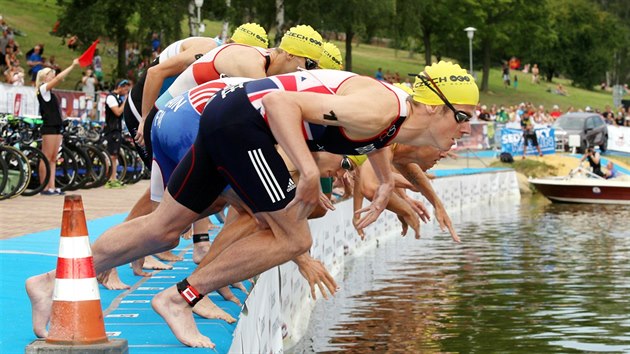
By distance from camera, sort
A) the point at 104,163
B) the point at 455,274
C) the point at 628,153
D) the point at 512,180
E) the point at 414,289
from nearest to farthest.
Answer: the point at 414,289
the point at 455,274
the point at 104,163
the point at 512,180
the point at 628,153

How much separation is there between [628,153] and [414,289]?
38760 millimetres

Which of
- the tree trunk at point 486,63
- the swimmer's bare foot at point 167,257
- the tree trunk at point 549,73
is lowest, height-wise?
the tree trunk at point 549,73

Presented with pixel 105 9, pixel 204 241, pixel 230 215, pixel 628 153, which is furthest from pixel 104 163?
pixel 628 153

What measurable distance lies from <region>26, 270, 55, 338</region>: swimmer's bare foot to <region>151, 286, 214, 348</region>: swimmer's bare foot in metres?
0.59

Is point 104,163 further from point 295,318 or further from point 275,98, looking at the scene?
point 275,98

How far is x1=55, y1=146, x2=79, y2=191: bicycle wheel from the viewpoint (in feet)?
69.5

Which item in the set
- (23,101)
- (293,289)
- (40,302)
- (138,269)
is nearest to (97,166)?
(23,101)

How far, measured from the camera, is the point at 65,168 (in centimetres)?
2130

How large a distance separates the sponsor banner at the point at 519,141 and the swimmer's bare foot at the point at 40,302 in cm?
3833

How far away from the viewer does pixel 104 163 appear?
22.9 m

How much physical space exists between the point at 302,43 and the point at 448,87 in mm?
1903

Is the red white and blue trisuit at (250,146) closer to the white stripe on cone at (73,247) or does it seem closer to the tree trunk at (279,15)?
the white stripe on cone at (73,247)

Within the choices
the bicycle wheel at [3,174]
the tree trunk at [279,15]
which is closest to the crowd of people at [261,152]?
the bicycle wheel at [3,174]

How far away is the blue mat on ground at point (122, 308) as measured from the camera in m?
7.04
